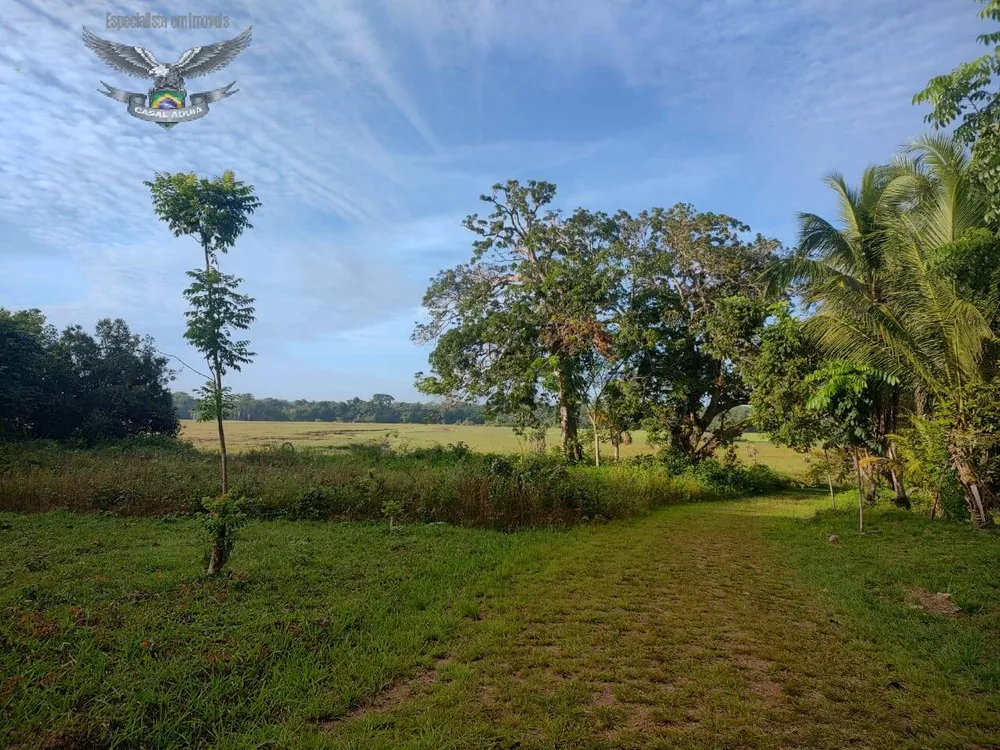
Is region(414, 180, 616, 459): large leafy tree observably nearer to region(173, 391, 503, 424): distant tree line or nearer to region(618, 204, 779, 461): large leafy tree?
region(618, 204, 779, 461): large leafy tree

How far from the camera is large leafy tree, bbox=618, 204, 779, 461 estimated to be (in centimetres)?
1570

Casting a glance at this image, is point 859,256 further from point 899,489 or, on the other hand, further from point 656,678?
point 656,678

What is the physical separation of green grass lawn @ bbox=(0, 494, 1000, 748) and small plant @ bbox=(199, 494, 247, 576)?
0.82ft

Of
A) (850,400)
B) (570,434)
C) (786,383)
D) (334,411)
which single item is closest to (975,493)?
(850,400)

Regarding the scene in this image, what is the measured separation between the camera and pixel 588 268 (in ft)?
52.9

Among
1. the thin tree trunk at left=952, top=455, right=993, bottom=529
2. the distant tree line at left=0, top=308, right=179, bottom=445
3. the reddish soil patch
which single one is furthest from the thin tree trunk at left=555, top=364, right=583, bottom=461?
the distant tree line at left=0, top=308, right=179, bottom=445

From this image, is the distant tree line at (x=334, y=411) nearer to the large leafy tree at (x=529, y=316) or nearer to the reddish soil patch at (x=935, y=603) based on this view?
the large leafy tree at (x=529, y=316)

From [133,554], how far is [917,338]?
1229 centimetres

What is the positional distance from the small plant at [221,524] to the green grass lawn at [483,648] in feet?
0.82

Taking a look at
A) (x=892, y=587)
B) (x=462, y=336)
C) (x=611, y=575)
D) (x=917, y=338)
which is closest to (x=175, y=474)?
(x=611, y=575)

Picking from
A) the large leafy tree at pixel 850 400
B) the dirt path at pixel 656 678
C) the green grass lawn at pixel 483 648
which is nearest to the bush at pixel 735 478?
the large leafy tree at pixel 850 400

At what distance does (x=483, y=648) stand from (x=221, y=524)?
2.88 meters

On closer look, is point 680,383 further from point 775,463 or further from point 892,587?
point 892,587

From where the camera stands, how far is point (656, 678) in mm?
3404
